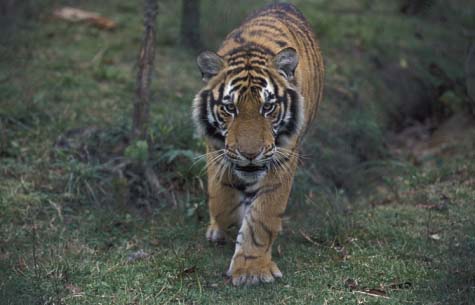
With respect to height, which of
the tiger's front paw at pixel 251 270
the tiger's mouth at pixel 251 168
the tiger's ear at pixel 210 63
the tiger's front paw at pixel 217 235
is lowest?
the tiger's front paw at pixel 217 235

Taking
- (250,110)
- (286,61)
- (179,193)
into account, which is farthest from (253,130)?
(179,193)

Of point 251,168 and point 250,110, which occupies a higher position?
point 250,110

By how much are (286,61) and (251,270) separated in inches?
54.1

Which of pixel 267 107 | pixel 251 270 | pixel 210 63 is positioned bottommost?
pixel 251 270

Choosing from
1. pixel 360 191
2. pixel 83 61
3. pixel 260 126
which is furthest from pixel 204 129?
pixel 83 61

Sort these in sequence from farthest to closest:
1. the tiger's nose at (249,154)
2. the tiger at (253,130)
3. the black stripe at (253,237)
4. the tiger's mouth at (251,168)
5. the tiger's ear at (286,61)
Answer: the black stripe at (253,237) < the tiger's ear at (286,61) < the tiger's mouth at (251,168) < the tiger at (253,130) < the tiger's nose at (249,154)

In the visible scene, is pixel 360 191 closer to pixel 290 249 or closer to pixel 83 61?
pixel 290 249

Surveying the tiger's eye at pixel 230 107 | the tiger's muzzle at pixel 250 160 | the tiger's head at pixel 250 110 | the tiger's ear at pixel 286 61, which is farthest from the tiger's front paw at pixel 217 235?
the tiger's ear at pixel 286 61

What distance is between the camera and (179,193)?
6.27 m

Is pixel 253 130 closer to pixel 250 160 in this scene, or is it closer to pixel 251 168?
pixel 250 160

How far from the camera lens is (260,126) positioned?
14.7 ft

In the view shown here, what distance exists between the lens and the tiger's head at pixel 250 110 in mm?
4449

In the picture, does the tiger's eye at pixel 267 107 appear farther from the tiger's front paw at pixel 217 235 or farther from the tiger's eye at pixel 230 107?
the tiger's front paw at pixel 217 235

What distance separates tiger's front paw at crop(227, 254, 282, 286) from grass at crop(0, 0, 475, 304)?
72 millimetres
